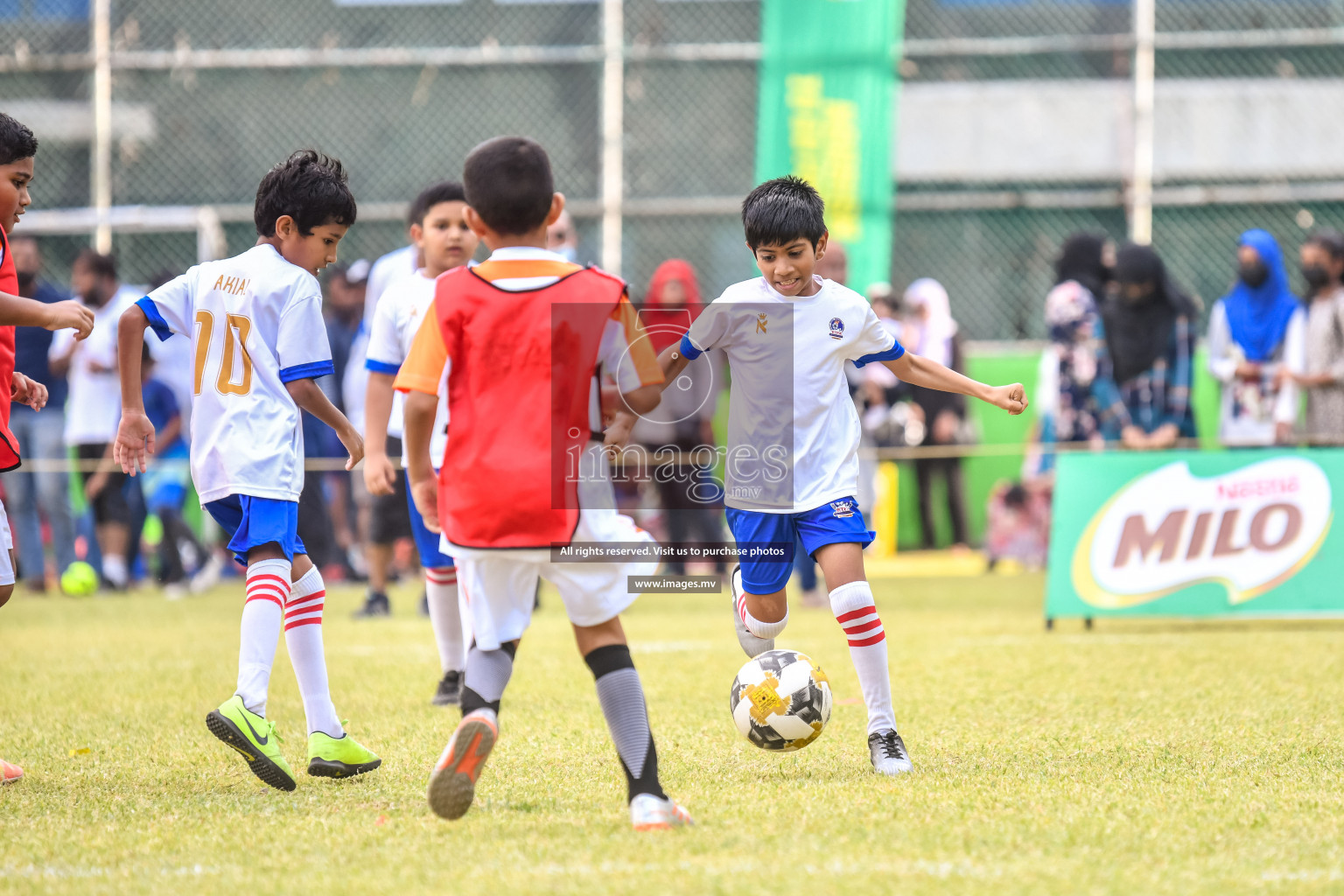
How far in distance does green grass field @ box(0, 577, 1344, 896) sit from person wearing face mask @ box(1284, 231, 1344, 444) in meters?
2.55

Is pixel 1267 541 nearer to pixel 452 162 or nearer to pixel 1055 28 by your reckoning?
pixel 1055 28

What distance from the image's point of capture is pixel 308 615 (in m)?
4.39

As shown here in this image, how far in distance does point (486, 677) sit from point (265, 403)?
4.17 feet

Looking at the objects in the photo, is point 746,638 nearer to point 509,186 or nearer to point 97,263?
A: point 509,186

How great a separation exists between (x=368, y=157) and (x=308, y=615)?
1039 cm

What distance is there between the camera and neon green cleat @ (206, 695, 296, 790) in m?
3.92

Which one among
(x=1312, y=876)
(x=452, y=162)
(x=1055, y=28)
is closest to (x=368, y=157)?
(x=452, y=162)

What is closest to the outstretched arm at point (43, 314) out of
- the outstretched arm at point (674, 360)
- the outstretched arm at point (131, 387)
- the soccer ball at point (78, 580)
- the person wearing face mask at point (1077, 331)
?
the outstretched arm at point (131, 387)

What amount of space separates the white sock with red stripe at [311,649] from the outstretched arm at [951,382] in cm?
184

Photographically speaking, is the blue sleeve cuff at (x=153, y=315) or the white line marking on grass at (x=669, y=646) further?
the white line marking on grass at (x=669, y=646)

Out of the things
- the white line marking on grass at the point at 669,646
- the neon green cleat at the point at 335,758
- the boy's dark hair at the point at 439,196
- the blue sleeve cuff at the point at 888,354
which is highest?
the boy's dark hair at the point at 439,196

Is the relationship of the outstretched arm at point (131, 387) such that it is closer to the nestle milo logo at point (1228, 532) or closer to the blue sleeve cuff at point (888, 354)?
the blue sleeve cuff at point (888, 354)

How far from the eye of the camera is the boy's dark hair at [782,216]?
4.39 meters

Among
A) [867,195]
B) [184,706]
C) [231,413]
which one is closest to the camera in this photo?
[231,413]
